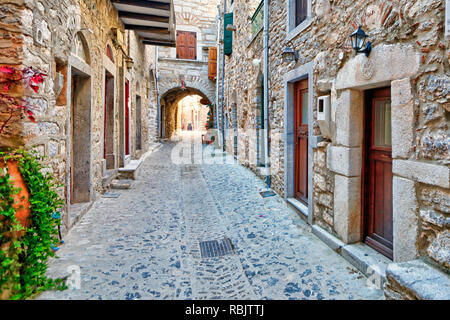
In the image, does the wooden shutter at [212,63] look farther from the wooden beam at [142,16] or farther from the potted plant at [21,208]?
the potted plant at [21,208]

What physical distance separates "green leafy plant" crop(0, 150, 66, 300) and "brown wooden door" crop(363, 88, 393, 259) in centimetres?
271

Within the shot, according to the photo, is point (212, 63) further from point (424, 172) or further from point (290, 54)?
point (424, 172)

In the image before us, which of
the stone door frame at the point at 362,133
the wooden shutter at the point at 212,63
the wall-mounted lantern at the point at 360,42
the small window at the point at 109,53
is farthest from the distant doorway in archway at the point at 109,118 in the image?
the wooden shutter at the point at 212,63

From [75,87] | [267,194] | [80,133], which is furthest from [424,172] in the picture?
[75,87]

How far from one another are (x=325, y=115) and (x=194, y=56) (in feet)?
41.3

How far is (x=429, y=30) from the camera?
2004mm

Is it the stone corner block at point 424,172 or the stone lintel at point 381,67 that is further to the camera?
the stone lintel at point 381,67

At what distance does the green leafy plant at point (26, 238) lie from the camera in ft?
6.31

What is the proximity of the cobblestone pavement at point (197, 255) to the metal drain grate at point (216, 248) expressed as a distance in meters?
0.06

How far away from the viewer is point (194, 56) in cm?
1469

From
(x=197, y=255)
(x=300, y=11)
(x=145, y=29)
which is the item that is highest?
(x=145, y=29)

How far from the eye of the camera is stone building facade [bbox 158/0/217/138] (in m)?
14.3
